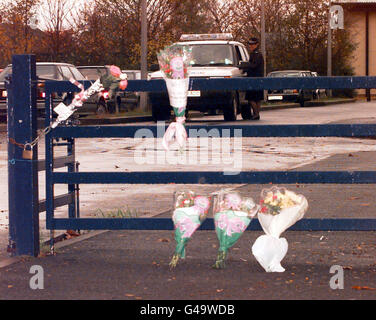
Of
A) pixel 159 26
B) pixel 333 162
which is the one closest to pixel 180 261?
pixel 333 162

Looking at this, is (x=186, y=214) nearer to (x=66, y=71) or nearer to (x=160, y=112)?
(x=160, y=112)

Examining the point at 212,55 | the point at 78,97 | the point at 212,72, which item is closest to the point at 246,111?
the point at 212,55

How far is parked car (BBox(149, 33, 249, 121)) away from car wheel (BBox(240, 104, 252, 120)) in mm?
260

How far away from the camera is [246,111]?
974 inches

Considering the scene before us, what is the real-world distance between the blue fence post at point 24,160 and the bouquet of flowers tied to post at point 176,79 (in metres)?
0.97

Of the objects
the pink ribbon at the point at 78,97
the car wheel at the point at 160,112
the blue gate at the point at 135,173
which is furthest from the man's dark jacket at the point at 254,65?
the pink ribbon at the point at 78,97

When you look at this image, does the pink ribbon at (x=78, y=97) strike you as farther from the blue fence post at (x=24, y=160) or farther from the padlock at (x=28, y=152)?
the padlock at (x=28, y=152)

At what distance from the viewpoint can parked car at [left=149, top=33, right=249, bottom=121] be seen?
21.7 m

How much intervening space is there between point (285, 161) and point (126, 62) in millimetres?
27666

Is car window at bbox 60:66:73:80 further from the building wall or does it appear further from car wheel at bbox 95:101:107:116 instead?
the building wall


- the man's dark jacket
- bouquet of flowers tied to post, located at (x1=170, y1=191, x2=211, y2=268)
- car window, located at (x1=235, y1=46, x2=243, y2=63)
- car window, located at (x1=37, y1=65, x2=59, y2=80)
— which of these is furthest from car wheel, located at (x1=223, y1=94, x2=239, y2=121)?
bouquet of flowers tied to post, located at (x1=170, y1=191, x2=211, y2=268)

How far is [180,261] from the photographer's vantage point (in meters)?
6.27

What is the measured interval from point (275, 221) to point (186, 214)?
0.59 m

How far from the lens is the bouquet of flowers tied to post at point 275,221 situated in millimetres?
5879
